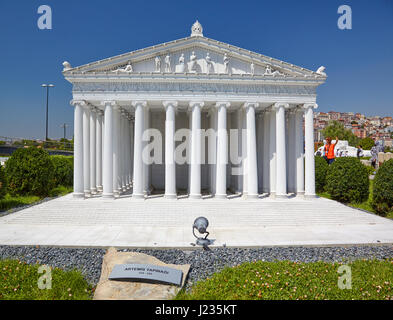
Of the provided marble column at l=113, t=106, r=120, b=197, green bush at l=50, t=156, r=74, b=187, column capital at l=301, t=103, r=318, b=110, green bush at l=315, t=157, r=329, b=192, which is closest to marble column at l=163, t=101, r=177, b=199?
marble column at l=113, t=106, r=120, b=197

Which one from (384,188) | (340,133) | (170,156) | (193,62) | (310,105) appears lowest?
(384,188)

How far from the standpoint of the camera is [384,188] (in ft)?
69.7

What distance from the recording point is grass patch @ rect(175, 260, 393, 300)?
8625mm

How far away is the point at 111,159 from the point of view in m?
24.1

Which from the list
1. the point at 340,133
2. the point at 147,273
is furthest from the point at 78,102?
the point at 340,133

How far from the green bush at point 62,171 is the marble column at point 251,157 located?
2649cm

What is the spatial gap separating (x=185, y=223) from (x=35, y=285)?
11932 mm

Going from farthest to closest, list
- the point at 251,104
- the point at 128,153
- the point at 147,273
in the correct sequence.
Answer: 1. the point at 128,153
2. the point at 251,104
3. the point at 147,273

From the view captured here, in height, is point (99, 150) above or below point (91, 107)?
below

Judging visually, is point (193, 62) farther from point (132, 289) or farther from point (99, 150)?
point (132, 289)

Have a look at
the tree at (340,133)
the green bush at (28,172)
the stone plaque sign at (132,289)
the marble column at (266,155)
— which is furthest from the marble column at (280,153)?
the tree at (340,133)

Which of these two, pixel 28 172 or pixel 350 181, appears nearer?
pixel 350 181

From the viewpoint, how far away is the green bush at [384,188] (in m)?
21.0

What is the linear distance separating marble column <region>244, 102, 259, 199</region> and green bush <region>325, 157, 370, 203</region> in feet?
28.7
